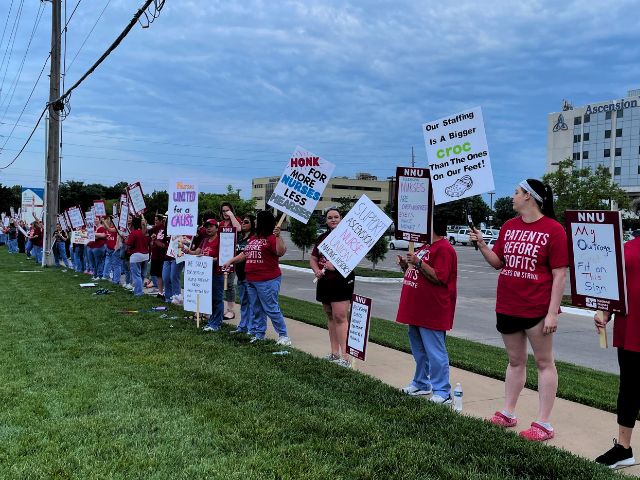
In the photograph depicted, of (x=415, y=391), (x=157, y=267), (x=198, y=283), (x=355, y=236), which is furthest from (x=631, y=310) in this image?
(x=157, y=267)

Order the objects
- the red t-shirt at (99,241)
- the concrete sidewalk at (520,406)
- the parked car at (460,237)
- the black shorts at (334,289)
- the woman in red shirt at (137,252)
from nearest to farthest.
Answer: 1. the concrete sidewalk at (520,406)
2. the black shorts at (334,289)
3. the woman in red shirt at (137,252)
4. the red t-shirt at (99,241)
5. the parked car at (460,237)

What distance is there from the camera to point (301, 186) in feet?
25.7

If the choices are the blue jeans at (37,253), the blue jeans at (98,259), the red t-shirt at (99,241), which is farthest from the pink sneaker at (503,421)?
the blue jeans at (37,253)

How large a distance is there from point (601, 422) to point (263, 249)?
4625mm

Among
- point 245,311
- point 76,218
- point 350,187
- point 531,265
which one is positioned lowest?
point 245,311

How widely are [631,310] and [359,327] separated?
3.18 m

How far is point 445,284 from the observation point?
5.50m

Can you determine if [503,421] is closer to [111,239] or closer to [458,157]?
[458,157]

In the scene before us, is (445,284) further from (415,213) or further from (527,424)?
(527,424)

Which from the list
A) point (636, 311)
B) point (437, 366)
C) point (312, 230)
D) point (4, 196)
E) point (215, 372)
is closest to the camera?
point (636, 311)

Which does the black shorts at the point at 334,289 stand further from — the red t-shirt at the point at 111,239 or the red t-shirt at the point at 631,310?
the red t-shirt at the point at 111,239

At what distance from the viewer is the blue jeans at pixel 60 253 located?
Result: 927 inches

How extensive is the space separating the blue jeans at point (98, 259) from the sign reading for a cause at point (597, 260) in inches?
623

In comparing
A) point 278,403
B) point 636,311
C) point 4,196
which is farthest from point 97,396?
point 4,196
